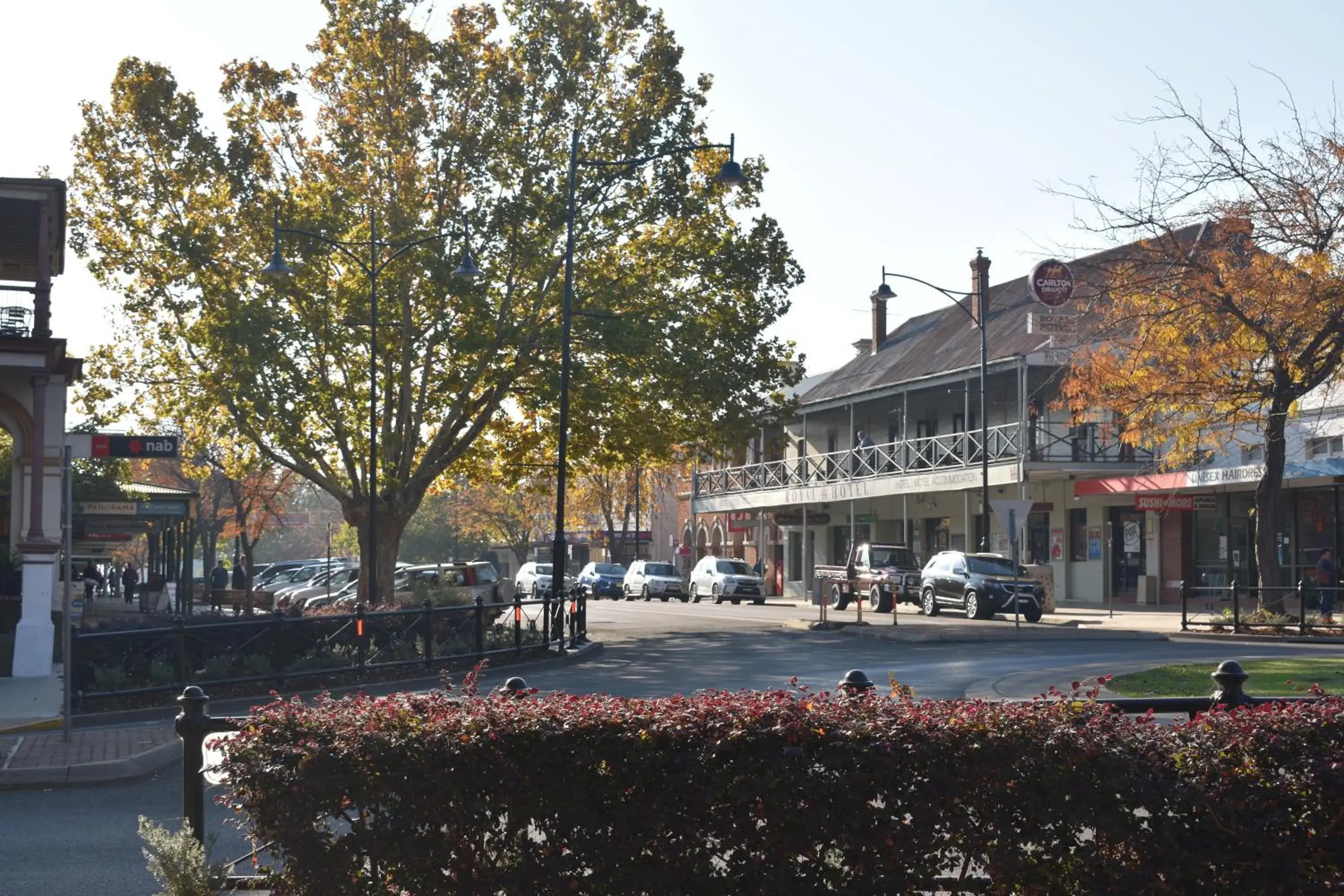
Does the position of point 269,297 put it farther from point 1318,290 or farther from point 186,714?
point 186,714

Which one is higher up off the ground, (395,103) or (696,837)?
(395,103)

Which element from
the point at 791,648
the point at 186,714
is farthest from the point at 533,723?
the point at 791,648

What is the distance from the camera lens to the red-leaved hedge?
18.0 ft

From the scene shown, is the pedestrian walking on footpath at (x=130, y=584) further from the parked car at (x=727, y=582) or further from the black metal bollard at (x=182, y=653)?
the black metal bollard at (x=182, y=653)

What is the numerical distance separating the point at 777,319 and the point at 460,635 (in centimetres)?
1566

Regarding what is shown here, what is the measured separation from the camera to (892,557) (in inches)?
1702

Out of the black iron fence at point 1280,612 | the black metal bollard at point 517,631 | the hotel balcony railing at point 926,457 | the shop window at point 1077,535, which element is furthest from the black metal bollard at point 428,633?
the shop window at point 1077,535

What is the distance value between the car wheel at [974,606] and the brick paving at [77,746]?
25307 millimetres

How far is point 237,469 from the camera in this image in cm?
3806

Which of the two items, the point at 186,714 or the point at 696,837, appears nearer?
the point at 696,837

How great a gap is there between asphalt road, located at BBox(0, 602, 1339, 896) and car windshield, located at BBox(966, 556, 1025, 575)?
16.1 ft

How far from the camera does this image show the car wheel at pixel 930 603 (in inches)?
1549

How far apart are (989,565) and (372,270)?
16.4 meters

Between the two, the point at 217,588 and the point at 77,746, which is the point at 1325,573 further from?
the point at 217,588
